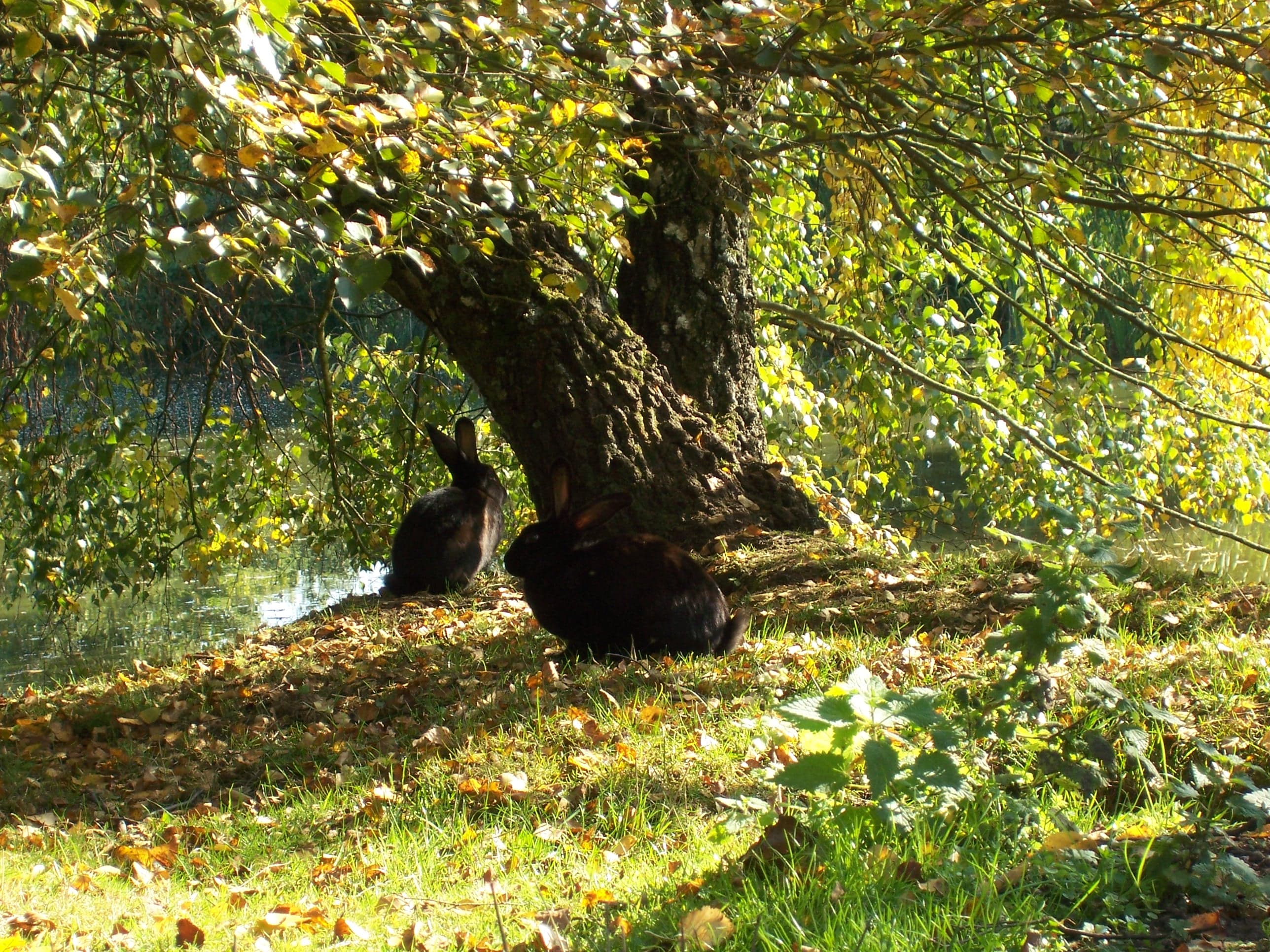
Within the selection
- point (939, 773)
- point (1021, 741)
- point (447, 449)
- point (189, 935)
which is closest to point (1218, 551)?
point (447, 449)

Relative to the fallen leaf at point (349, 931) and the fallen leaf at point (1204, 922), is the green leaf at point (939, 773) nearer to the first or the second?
the fallen leaf at point (1204, 922)

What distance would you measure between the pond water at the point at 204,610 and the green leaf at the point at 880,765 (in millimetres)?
7713

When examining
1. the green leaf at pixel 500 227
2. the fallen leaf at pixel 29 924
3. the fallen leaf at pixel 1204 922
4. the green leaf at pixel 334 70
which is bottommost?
the fallen leaf at pixel 29 924

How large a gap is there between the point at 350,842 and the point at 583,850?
835 mm

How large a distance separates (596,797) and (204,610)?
9880 millimetres

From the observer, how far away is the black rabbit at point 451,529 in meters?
8.11

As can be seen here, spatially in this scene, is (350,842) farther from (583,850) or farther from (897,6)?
(897,6)

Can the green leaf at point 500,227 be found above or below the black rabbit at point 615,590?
above

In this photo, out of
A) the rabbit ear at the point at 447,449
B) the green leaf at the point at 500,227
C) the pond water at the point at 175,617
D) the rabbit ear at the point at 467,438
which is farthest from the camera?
the pond water at the point at 175,617

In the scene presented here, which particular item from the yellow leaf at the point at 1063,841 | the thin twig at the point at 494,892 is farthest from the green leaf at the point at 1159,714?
the thin twig at the point at 494,892

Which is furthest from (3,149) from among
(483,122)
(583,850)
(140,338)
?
(140,338)

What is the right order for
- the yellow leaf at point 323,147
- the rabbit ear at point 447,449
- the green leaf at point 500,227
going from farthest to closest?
the rabbit ear at point 447,449 → the green leaf at point 500,227 → the yellow leaf at point 323,147

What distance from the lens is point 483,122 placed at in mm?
4246

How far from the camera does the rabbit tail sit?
206 inches
